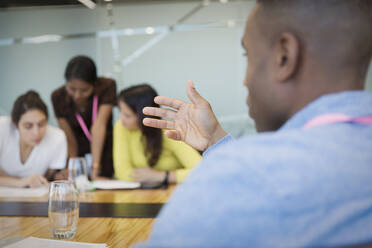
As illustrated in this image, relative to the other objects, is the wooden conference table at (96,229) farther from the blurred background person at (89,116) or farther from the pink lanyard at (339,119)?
the blurred background person at (89,116)

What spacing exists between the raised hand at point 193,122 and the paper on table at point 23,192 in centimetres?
102

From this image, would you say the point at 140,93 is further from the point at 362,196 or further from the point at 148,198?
the point at 362,196

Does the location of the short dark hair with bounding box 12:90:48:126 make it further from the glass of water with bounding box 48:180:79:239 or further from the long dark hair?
the glass of water with bounding box 48:180:79:239

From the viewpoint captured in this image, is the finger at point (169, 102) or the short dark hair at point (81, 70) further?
the short dark hair at point (81, 70)

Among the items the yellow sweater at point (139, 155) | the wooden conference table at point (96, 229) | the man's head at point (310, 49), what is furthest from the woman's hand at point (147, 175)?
the man's head at point (310, 49)

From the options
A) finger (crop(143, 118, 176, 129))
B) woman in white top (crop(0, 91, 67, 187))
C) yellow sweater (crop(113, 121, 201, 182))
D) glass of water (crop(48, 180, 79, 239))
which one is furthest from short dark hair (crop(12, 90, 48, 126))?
finger (crop(143, 118, 176, 129))

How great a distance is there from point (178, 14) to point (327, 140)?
379 centimetres

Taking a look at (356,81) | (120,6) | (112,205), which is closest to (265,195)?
(356,81)

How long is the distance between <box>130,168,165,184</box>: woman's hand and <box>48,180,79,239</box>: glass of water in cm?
104

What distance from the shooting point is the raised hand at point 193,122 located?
0.97 meters

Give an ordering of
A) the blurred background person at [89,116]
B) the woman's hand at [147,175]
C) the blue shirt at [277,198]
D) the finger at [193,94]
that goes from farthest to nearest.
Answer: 1. the blurred background person at [89,116]
2. the woman's hand at [147,175]
3. the finger at [193,94]
4. the blue shirt at [277,198]

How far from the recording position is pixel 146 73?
4094 millimetres

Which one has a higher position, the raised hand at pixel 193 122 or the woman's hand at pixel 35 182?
the raised hand at pixel 193 122

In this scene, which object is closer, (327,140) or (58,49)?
(327,140)
